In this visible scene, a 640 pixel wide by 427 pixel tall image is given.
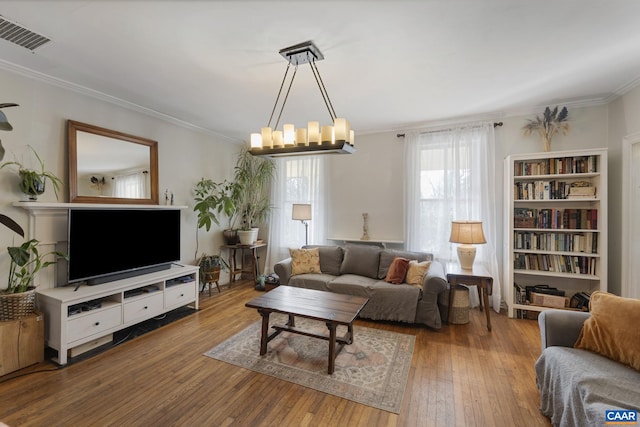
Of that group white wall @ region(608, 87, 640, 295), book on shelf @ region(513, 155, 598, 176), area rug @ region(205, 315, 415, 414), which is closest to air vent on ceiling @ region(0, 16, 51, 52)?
area rug @ region(205, 315, 415, 414)

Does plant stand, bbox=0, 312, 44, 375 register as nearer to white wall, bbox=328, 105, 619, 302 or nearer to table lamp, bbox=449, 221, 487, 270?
white wall, bbox=328, 105, 619, 302

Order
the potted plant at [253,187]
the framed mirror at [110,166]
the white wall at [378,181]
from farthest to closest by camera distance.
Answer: the potted plant at [253,187] < the white wall at [378,181] < the framed mirror at [110,166]

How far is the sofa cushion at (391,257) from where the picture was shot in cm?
373

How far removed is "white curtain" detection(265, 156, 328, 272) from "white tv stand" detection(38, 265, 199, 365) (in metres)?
1.91

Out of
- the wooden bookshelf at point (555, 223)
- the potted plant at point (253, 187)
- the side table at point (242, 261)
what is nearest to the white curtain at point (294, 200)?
the potted plant at point (253, 187)

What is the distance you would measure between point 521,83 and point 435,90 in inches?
33.3

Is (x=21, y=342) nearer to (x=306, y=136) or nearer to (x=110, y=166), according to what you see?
(x=110, y=166)

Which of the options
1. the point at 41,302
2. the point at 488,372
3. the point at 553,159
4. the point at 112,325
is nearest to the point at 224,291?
the point at 112,325

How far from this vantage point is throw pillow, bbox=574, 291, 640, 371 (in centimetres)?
158

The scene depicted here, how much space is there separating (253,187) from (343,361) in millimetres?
3425

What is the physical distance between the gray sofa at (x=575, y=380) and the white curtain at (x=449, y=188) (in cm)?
180

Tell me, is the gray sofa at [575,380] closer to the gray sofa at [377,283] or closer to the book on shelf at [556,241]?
the gray sofa at [377,283]

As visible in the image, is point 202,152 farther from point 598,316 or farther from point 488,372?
point 598,316

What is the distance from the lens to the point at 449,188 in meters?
3.91
